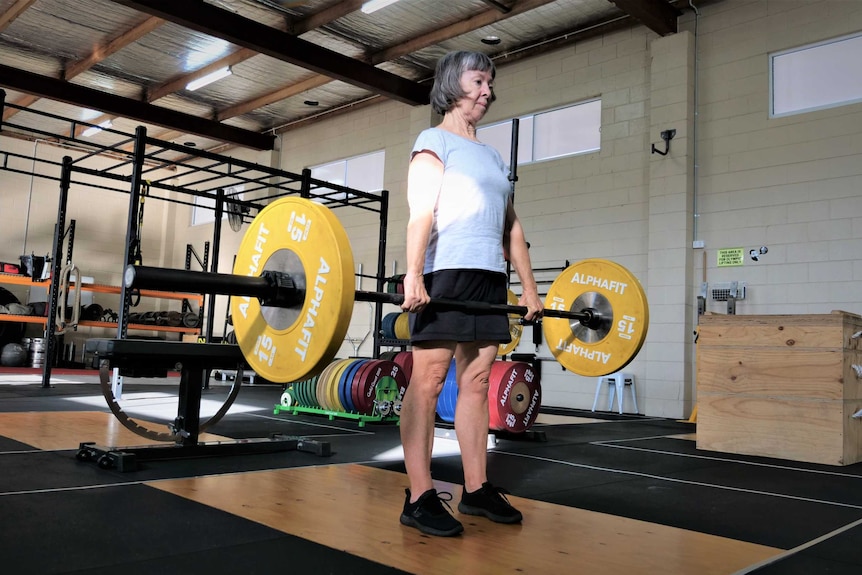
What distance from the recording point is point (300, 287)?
1.59 metres

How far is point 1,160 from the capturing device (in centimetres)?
1027

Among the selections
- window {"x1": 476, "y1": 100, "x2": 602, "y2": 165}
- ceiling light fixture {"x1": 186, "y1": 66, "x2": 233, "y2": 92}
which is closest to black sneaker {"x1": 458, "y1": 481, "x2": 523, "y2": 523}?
window {"x1": 476, "y1": 100, "x2": 602, "y2": 165}

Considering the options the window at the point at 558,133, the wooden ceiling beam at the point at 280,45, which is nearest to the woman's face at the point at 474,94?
the window at the point at 558,133

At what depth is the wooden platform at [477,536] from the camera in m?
1.29

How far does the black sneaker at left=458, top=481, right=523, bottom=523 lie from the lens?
5.24ft

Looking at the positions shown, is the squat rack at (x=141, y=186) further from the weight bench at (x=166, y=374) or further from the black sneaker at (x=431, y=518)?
the black sneaker at (x=431, y=518)

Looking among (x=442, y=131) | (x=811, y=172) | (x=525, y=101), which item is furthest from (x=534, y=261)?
(x=442, y=131)

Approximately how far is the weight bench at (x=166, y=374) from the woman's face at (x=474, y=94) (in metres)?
1.20

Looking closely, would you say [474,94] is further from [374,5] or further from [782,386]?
[374,5]

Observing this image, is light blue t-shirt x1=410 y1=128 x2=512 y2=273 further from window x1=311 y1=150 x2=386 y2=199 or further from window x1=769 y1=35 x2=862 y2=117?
window x1=311 y1=150 x2=386 y2=199

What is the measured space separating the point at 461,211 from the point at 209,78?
690 centimetres

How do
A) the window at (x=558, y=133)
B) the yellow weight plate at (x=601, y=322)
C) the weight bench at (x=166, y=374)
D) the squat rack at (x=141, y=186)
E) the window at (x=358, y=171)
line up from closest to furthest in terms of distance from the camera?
1. the weight bench at (x=166, y=374)
2. the yellow weight plate at (x=601, y=322)
3. the squat rack at (x=141, y=186)
4. the window at (x=558, y=133)
5. the window at (x=358, y=171)

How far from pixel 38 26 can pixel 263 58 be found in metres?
2.20

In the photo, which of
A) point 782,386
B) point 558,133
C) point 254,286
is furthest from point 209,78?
point 254,286
